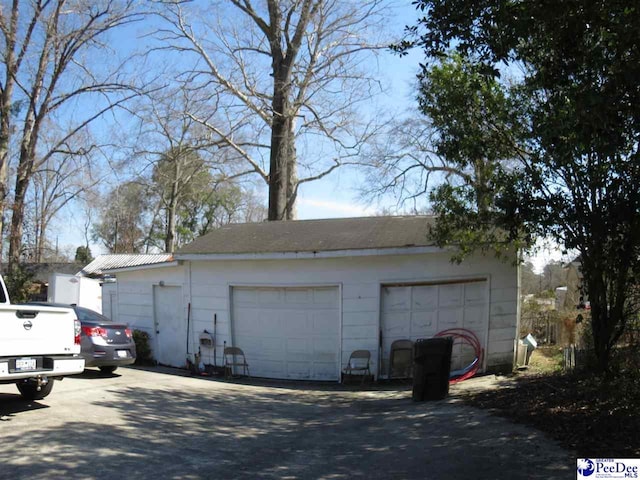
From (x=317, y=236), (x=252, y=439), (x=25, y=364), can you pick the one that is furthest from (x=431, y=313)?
(x=25, y=364)

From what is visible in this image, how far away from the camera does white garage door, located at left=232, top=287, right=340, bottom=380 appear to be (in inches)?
542

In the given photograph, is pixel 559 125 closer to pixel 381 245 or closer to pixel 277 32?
pixel 381 245

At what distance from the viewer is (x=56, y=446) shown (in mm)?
6785

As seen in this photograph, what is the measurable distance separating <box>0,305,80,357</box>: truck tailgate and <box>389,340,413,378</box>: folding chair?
705cm

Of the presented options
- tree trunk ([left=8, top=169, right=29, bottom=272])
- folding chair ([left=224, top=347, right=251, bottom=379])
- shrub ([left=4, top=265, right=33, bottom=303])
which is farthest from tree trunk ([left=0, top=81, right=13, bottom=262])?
folding chair ([left=224, top=347, right=251, bottom=379])

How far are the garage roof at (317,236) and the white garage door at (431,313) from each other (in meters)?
1.18

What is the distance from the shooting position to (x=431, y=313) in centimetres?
1360

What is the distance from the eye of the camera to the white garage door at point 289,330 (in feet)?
45.2

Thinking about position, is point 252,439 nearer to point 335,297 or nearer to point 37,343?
point 37,343

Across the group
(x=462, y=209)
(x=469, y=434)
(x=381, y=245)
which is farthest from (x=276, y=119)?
(x=469, y=434)

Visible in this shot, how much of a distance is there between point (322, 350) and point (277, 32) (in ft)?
50.7

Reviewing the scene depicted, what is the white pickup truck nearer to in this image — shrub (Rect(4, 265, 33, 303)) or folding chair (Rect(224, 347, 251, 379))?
folding chair (Rect(224, 347, 251, 379))

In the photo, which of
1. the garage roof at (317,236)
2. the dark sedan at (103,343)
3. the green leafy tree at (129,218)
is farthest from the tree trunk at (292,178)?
the green leafy tree at (129,218)

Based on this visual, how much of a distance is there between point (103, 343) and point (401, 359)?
6444mm
